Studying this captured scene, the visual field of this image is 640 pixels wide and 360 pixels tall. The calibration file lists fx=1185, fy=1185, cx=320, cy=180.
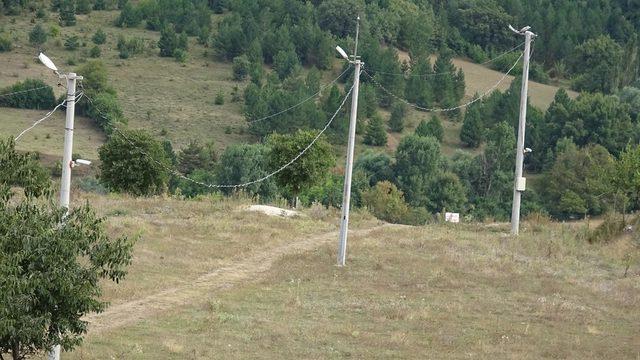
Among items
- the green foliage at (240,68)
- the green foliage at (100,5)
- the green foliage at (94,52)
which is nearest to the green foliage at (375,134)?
the green foliage at (240,68)

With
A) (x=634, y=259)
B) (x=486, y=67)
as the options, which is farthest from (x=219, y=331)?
(x=486, y=67)

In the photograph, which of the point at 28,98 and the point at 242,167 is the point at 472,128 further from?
the point at 28,98

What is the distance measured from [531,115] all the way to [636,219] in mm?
72598

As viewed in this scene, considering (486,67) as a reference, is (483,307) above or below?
below

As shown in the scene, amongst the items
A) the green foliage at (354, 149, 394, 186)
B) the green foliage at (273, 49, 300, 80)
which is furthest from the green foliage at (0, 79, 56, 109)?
the green foliage at (273, 49, 300, 80)

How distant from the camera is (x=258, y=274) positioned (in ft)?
98.2

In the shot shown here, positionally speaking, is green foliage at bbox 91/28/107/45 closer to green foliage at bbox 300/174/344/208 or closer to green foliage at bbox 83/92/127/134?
green foliage at bbox 83/92/127/134

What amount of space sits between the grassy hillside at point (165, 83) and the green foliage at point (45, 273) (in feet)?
245

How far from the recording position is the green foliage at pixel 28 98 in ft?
322

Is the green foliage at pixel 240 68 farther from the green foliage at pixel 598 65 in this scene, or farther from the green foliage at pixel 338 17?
the green foliage at pixel 598 65

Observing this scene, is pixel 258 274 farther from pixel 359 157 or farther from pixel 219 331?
pixel 359 157

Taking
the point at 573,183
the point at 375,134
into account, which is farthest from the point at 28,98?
the point at 573,183

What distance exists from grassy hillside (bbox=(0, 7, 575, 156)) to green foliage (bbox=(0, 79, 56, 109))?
2089 millimetres

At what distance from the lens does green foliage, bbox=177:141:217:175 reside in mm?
93188
